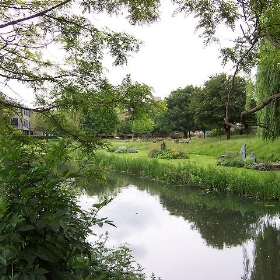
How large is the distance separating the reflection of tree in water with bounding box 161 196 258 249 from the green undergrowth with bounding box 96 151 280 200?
5.44 feet

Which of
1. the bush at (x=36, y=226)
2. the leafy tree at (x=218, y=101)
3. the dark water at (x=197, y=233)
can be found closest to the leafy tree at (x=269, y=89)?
the dark water at (x=197, y=233)

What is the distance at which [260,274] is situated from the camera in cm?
555

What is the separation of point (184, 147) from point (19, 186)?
24291 millimetres

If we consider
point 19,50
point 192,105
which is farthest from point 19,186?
point 192,105

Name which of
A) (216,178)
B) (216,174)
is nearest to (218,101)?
(216,174)

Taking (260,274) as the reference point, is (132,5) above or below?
above

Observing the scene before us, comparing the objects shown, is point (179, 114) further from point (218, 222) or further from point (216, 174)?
point (218, 222)

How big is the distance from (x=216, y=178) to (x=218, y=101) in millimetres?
15764


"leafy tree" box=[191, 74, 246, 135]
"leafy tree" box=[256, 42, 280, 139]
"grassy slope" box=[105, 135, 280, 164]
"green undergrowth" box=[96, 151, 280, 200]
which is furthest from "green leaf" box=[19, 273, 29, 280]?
"leafy tree" box=[191, 74, 246, 135]

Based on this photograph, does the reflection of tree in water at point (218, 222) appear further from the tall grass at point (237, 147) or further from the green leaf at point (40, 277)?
the tall grass at point (237, 147)

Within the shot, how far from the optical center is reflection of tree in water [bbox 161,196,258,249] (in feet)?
24.2

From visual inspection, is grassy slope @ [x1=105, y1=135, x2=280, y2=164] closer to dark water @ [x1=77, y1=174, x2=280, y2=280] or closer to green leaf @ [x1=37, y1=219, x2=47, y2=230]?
dark water @ [x1=77, y1=174, x2=280, y2=280]

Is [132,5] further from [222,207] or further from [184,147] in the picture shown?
[184,147]

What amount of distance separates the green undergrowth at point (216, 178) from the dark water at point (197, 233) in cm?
51
